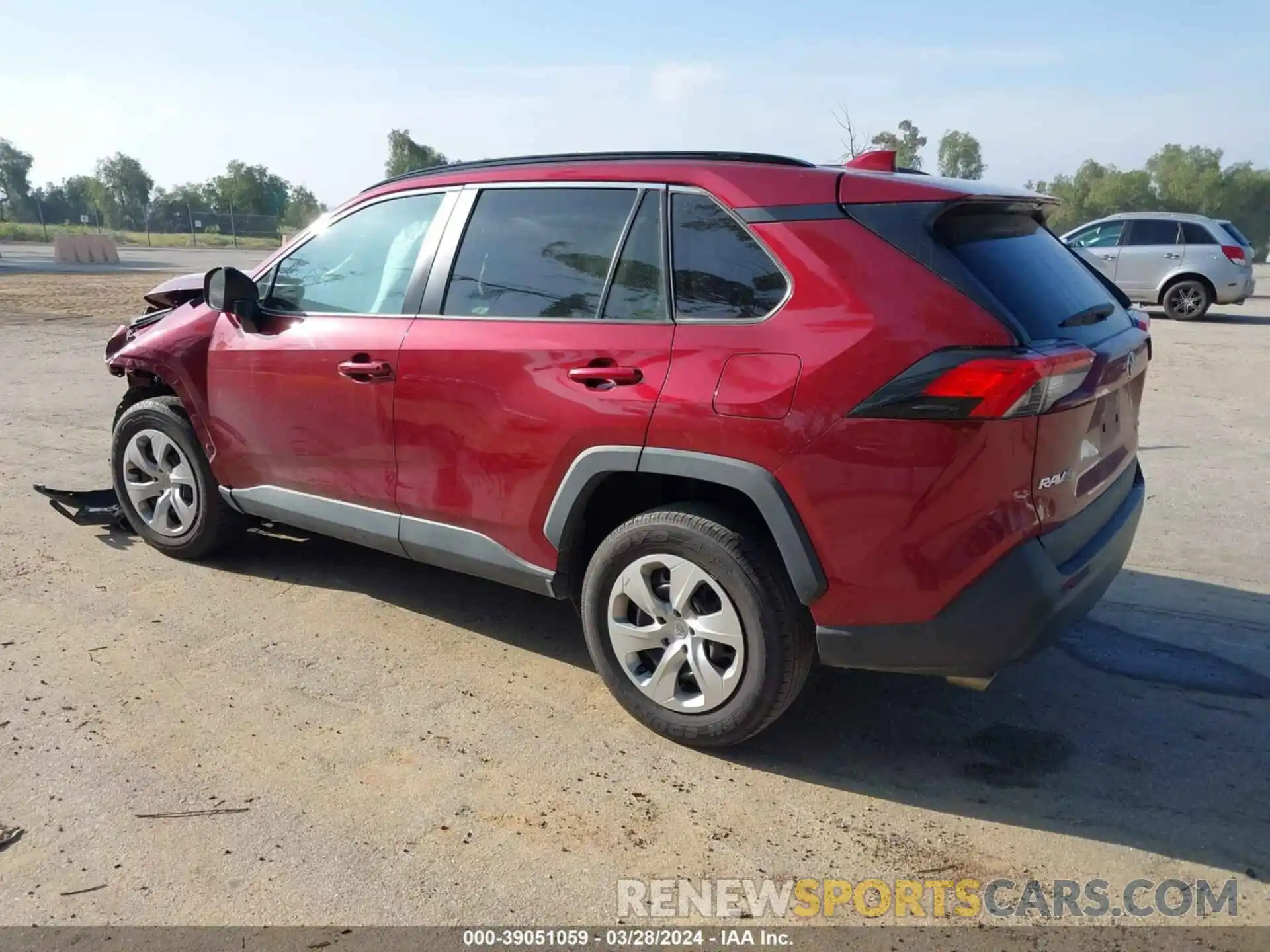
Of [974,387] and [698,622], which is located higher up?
[974,387]

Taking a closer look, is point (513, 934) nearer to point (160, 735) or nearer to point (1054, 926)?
point (1054, 926)

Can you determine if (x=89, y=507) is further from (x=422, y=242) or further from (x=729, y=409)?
(x=729, y=409)

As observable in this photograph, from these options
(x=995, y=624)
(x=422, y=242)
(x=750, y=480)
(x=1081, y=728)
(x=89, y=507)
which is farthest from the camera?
(x=89, y=507)

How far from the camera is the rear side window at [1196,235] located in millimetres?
16359

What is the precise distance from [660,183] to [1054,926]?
245 cm

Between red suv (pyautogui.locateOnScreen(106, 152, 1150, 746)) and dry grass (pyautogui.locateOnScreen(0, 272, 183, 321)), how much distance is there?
14.2 m

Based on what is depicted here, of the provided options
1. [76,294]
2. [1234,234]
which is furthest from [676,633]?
[76,294]

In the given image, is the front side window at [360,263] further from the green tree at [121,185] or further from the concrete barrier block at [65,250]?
the green tree at [121,185]

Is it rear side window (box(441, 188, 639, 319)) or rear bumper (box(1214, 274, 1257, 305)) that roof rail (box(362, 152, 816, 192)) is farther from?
rear bumper (box(1214, 274, 1257, 305))

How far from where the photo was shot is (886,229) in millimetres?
2855

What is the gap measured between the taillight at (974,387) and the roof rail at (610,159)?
33.6 inches

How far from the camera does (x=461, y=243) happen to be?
3.77m

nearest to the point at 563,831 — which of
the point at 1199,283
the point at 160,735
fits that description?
the point at 160,735

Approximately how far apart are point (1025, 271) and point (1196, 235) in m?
16.1
